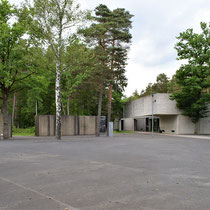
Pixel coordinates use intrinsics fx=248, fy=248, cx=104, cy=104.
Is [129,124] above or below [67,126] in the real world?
below

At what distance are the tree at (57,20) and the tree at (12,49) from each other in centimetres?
131

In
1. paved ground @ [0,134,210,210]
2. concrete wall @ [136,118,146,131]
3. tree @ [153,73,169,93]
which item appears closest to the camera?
paved ground @ [0,134,210,210]

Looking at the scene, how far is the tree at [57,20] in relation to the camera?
2005 cm

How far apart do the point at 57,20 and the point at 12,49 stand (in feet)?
14.1

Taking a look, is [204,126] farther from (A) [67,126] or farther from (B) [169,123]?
(A) [67,126]

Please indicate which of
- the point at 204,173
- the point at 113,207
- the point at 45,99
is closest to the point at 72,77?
the point at 45,99

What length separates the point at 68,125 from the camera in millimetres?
27953

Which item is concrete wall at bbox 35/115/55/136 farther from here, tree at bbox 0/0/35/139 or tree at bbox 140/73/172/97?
tree at bbox 140/73/172/97

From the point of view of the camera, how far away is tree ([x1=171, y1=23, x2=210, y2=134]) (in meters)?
31.5

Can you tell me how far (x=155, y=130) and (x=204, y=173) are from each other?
39.1 m

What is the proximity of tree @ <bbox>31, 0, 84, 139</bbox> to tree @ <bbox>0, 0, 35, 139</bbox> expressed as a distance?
131 centimetres

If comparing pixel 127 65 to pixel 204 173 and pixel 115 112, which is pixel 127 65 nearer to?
Result: pixel 115 112

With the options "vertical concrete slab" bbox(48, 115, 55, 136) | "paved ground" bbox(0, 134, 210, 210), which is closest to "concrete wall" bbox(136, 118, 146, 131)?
"vertical concrete slab" bbox(48, 115, 55, 136)

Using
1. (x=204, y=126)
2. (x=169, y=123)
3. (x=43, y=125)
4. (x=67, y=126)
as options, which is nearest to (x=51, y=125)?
(x=43, y=125)
